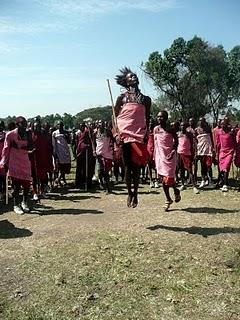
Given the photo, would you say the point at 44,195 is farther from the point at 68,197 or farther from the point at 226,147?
the point at 226,147

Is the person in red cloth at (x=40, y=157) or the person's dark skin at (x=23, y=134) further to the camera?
the person in red cloth at (x=40, y=157)

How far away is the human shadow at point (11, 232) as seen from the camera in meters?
8.62

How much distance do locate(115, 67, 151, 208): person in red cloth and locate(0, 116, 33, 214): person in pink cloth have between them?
3028mm

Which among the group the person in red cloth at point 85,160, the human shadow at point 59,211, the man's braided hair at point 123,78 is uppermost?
the man's braided hair at point 123,78

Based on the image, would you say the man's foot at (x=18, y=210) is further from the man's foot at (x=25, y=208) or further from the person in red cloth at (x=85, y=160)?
the person in red cloth at (x=85, y=160)

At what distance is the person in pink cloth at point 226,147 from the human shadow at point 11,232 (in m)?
6.22

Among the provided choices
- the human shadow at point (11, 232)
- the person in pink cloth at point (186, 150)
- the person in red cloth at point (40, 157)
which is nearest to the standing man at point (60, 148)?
the person in red cloth at point (40, 157)

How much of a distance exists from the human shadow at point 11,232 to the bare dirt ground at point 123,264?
0.07ft

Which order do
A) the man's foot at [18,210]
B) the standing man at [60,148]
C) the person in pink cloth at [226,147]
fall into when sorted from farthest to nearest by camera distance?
the standing man at [60,148], the person in pink cloth at [226,147], the man's foot at [18,210]

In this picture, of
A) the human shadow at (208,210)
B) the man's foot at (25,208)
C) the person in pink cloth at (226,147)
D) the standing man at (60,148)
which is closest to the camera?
the human shadow at (208,210)

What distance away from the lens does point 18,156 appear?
1069 cm

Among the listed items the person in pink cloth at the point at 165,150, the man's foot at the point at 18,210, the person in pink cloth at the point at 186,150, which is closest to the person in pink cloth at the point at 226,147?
the person in pink cloth at the point at 186,150

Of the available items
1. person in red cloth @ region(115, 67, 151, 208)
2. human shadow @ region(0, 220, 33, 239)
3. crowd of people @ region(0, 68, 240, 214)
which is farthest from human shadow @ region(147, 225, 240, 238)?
human shadow @ region(0, 220, 33, 239)

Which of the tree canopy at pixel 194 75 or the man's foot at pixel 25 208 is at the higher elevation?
the tree canopy at pixel 194 75
